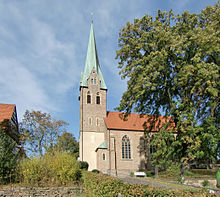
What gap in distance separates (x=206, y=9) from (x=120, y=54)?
7.63 metres

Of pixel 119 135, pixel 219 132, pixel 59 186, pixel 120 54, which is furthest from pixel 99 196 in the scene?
pixel 119 135

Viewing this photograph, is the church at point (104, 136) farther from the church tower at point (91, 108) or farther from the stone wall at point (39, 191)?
the stone wall at point (39, 191)

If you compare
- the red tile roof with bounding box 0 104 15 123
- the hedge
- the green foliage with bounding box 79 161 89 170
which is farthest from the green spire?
the hedge

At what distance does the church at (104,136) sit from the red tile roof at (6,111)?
34.8 feet

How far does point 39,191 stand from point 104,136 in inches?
826

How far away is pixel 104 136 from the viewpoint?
32.2m

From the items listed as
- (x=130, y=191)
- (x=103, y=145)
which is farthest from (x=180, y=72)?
(x=103, y=145)

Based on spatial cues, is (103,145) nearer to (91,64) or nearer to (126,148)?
(126,148)

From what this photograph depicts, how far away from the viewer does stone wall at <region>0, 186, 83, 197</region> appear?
36.4 ft

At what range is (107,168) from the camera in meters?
28.8

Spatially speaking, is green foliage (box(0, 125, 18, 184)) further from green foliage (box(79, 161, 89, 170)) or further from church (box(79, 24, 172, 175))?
church (box(79, 24, 172, 175))

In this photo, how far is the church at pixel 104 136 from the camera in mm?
29688

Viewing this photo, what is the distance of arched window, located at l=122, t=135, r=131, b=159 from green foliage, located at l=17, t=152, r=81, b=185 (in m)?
18.3

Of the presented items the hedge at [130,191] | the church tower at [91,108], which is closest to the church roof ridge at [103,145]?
the church tower at [91,108]
